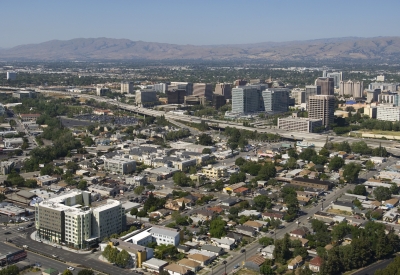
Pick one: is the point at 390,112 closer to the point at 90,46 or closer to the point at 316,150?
the point at 316,150

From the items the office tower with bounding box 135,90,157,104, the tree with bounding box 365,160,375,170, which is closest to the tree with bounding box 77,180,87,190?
the tree with bounding box 365,160,375,170

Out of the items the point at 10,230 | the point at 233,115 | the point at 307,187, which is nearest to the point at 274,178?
the point at 307,187

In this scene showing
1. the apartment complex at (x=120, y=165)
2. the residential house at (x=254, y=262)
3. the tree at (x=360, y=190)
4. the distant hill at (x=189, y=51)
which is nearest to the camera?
the residential house at (x=254, y=262)

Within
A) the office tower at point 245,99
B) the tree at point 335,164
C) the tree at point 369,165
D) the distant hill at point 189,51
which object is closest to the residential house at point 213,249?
the tree at point 335,164

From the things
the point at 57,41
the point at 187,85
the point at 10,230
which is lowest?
the point at 10,230

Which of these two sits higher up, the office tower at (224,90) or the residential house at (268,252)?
the office tower at (224,90)

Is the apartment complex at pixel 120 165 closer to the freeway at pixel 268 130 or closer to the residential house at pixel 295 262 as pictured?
the residential house at pixel 295 262

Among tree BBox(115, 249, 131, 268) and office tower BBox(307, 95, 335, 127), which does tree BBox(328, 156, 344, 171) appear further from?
tree BBox(115, 249, 131, 268)
